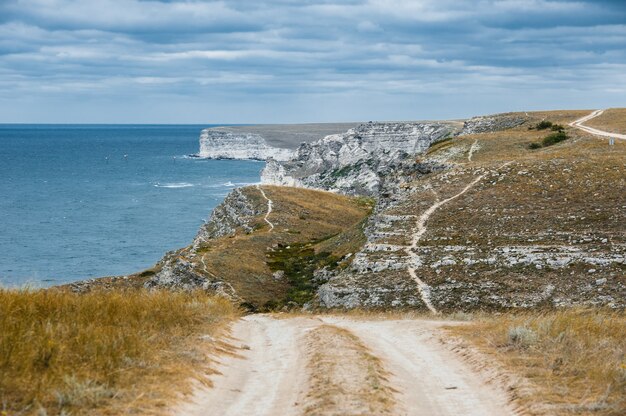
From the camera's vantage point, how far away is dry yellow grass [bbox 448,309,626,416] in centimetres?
1319

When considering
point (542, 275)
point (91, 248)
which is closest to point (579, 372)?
point (542, 275)

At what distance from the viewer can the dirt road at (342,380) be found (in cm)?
1295

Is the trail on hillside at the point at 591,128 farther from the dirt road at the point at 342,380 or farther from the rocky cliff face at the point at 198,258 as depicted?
the dirt road at the point at 342,380

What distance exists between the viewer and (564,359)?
16172mm

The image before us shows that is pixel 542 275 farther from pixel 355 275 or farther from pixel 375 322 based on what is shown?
pixel 375 322

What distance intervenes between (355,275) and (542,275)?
12.5 m

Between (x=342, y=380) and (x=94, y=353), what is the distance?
5.14m

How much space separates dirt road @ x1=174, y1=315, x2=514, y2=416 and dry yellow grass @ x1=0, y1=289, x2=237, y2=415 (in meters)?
0.88

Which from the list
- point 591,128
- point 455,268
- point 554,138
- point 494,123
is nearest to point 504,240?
point 455,268

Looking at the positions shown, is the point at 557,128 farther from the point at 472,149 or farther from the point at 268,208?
the point at 268,208

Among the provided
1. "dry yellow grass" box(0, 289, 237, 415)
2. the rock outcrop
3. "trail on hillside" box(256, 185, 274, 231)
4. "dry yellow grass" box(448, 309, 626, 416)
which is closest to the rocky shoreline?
"dry yellow grass" box(448, 309, 626, 416)

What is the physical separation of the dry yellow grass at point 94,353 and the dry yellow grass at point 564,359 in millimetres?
7264

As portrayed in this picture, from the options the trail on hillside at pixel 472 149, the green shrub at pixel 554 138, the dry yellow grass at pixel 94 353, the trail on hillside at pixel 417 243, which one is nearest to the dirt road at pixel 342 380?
the dry yellow grass at pixel 94 353

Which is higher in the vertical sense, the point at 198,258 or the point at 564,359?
the point at 564,359
